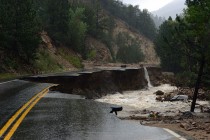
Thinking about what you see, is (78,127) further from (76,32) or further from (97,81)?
(76,32)

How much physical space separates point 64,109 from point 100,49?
8254 cm

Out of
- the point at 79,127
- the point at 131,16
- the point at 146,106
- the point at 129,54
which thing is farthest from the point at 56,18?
the point at 131,16

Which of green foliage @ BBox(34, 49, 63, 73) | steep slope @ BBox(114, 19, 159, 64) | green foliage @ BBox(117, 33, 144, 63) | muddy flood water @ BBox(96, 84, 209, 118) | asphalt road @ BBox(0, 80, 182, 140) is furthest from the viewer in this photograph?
steep slope @ BBox(114, 19, 159, 64)

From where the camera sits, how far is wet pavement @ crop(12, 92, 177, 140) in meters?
7.79

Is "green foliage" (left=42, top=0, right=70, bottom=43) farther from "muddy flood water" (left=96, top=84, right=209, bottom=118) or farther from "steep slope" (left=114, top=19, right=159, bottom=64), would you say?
"steep slope" (left=114, top=19, right=159, bottom=64)

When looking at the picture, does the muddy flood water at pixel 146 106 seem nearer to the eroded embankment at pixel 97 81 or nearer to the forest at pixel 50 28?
the eroded embankment at pixel 97 81

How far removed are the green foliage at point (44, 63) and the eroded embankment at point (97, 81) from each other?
27.0 ft

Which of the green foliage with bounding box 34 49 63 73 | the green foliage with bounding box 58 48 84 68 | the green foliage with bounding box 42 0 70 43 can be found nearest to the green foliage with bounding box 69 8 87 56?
the green foliage with bounding box 42 0 70 43

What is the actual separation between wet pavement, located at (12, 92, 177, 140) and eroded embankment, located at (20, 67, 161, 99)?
1148 centimetres

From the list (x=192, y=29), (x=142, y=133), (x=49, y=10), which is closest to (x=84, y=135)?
(x=142, y=133)

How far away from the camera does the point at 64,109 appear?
11539 millimetres

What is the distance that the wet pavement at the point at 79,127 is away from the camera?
7.79 meters

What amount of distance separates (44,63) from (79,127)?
4092 cm

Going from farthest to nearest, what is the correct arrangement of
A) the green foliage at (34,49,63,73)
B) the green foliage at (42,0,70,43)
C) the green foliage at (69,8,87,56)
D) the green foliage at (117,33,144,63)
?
the green foliage at (117,33,144,63) → the green foliage at (69,8,87,56) → the green foliage at (42,0,70,43) → the green foliage at (34,49,63,73)
